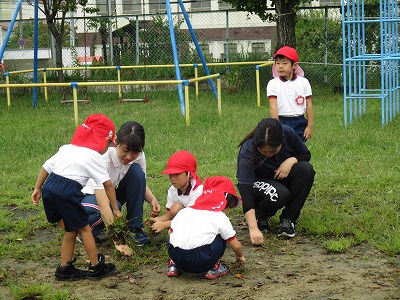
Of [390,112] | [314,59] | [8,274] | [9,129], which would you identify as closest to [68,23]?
[314,59]

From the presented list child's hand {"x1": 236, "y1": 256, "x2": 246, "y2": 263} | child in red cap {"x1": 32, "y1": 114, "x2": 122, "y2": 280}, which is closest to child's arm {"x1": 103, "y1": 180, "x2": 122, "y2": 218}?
child in red cap {"x1": 32, "y1": 114, "x2": 122, "y2": 280}

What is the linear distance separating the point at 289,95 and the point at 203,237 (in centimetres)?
259

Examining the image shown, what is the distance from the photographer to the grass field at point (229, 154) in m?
5.61

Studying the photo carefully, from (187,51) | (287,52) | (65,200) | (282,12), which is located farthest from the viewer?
(187,51)

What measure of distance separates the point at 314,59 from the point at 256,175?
12.1m

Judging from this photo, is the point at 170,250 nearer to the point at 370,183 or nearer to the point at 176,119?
the point at 370,183

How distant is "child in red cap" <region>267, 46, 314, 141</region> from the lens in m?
6.71

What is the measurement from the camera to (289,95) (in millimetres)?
6734

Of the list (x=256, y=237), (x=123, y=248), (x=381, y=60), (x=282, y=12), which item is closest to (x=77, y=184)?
(x=123, y=248)

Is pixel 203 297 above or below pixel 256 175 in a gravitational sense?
below

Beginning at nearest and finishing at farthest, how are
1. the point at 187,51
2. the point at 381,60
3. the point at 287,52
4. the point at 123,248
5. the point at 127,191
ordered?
1. the point at 123,248
2. the point at 127,191
3. the point at 287,52
4. the point at 381,60
5. the point at 187,51

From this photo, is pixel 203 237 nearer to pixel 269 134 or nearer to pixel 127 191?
pixel 269 134

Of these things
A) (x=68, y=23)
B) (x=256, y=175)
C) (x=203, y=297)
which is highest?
(x=68, y=23)

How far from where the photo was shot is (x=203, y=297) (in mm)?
4270
